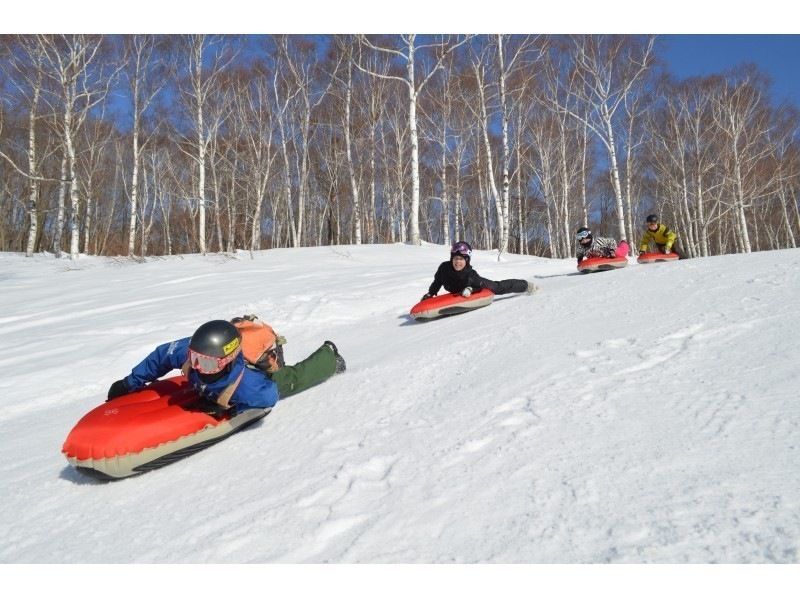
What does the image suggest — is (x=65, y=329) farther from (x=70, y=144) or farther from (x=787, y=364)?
(x=70, y=144)

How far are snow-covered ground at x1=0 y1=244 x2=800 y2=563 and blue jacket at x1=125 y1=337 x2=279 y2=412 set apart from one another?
196mm

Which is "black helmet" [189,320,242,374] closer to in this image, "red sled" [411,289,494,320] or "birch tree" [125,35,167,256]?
"red sled" [411,289,494,320]

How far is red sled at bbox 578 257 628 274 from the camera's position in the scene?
7035 millimetres

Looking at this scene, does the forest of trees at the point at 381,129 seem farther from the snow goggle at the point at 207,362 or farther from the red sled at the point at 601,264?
the snow goggle at the point at 207,362

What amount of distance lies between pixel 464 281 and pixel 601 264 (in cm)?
259

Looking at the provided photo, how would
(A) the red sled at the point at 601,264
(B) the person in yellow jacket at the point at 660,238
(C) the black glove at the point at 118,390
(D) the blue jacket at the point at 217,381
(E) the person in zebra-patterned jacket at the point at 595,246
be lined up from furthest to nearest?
(B) the person in yellow jacket at the point at 660,238 < (E) the person in zebra-patterned jacket at the point at 595,246 < (A) the red sled at the point at 601,264 < (C) the black glove at the point at 118,390 < (D) the blue jacket at the point at 217,381

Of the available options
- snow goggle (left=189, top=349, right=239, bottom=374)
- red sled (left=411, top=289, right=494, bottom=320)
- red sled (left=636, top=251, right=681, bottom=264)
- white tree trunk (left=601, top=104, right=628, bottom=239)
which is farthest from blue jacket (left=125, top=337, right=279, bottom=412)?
white tree trunk (left=601, top=104, right=628, bottom=239)

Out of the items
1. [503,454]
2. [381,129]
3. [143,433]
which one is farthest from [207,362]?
[381,129]

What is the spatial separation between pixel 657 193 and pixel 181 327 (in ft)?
101

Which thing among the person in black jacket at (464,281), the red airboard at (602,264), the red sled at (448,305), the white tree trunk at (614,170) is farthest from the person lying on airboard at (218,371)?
the white tree trunk at (614,170)

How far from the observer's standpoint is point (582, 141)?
24.5m

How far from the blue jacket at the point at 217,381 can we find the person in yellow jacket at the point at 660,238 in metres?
6.94

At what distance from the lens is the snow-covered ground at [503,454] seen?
1496 millimetres

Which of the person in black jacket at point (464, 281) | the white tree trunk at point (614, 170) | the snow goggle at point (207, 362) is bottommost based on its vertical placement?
the snow goggle at point (207, 362)
